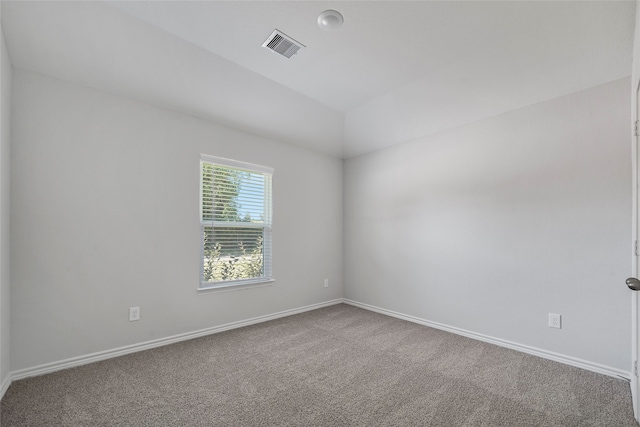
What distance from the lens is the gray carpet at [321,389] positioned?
1.82 metres

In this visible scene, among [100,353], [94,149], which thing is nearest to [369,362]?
[100,353]

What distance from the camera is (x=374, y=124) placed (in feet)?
12.2

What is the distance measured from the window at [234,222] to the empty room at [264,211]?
25 mm

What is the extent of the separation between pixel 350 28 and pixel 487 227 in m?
2.37

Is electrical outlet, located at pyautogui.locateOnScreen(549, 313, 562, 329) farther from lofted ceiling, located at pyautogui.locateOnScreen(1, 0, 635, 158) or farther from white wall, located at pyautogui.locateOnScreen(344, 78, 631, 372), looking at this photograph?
lofted ceiling, located at pyautogui.locateOnScreen(1, 0, 635, 158)

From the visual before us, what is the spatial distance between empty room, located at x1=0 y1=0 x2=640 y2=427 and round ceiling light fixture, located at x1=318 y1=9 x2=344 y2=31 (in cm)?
1

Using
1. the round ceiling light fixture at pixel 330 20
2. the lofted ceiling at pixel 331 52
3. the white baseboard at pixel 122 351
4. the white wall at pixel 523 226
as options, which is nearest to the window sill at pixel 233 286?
the white baseboard at pixel 122 351

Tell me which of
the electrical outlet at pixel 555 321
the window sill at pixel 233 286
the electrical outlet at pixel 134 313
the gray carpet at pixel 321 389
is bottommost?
the gray carpet at pixel 321 389

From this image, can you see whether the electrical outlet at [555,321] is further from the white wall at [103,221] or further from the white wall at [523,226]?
the white wall at [103,221]

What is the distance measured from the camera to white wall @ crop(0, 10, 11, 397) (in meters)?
1.99

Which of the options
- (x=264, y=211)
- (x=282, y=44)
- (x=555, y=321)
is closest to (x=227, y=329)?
(x=264, y=211)

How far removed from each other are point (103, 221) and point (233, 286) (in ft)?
4.83

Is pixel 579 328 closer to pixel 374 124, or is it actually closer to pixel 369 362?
pixel 369 362

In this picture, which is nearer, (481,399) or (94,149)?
(481,399)
